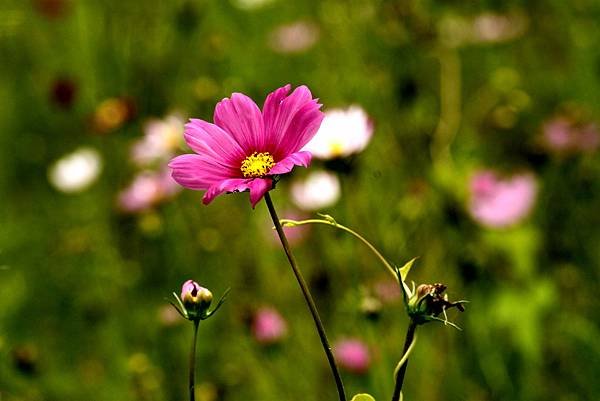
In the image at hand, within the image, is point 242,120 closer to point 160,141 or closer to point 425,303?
point 425,303

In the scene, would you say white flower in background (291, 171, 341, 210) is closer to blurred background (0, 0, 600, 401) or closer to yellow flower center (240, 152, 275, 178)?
blurred background (0, 0, 600, 401)

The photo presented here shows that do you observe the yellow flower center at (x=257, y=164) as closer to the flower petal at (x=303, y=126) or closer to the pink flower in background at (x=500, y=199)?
the flower petal at (x=303, y=126)

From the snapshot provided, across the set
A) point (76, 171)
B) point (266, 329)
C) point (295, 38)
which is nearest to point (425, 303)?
point (266, 329)

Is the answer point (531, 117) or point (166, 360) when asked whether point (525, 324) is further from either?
point (531, 117)

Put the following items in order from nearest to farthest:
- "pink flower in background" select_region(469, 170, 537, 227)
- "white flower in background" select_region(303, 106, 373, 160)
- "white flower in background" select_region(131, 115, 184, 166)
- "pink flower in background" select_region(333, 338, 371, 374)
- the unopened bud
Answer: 1. the unopened bud
2. "white flower in background" select_region(303, 106, 373, 160)
3. "pink flower in background" select_region(333, 338, 371, 374)
4. "pink flower in background" select_region(469, 170, 537, 227)
5. "white flower in background" select_region(131, 115, 184, 166)

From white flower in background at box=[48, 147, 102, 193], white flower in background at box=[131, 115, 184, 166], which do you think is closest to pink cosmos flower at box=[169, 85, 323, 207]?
white flower in background at box=[131, 115, 184, 166]

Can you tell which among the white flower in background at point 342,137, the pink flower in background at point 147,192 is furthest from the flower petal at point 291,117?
the pink flower in background at point 147,192
